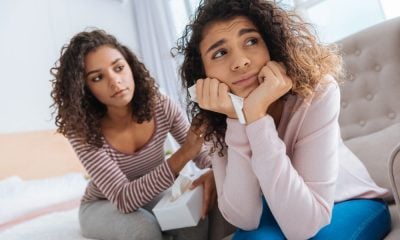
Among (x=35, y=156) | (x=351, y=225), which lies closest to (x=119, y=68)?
(x=351, y=225)

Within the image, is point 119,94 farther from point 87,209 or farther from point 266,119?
point 266,119

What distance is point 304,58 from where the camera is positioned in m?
0.74

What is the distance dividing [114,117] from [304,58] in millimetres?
744

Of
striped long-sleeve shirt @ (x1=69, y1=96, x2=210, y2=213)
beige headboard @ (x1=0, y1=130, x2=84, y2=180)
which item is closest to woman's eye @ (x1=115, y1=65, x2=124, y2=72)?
striped long-sleeve shirt @ (x1=69, y1=96, x2=210, y2=213)

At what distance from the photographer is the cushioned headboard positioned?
47.1 inches

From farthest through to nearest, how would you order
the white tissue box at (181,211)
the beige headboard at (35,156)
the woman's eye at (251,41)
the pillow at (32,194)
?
1. the beige headboard at (35,156)
2. the pillow at (32,194)
3. the white tissue box at (181,211)
4. the woman's eye at (251,41)

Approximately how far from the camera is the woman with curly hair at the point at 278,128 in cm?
63

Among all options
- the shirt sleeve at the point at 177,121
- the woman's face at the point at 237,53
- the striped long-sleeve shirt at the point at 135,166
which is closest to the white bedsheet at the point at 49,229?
the striped long-sleeve shirt at the point at 135,166

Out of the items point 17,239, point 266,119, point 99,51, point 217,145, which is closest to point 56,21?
point 99,51

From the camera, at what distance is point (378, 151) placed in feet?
3.26

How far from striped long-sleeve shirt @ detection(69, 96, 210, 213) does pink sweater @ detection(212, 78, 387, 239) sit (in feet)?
0.84

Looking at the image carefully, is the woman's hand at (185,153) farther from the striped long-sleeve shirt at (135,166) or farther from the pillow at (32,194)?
the pillow at (32,194)

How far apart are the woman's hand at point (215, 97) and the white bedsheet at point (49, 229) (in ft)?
2.04

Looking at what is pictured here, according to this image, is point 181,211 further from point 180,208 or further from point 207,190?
point 207,190
